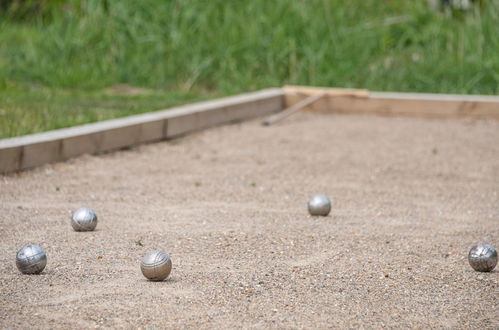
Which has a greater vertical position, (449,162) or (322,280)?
(322,280)

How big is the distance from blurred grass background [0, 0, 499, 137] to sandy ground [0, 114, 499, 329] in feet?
6.73

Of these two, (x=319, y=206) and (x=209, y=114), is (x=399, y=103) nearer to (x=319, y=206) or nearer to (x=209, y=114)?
(x=209, y=114)

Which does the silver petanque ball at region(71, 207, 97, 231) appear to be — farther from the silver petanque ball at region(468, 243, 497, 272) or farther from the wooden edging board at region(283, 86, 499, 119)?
the wooden edging board at region(283, 86, 499, 119)

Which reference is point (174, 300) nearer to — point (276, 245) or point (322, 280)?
point (322, 280)

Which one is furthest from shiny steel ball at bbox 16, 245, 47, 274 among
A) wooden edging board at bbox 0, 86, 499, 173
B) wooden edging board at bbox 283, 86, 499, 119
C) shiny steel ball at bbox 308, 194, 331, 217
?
wooden edging board at bbox 283, 86, 499, 119

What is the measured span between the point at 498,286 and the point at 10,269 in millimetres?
1962

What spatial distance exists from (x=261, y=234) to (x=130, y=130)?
2.63 meters

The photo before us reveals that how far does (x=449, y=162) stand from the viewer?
21.0ft

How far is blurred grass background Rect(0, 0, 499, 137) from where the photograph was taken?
29.5 feet

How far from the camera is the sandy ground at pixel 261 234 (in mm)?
3027

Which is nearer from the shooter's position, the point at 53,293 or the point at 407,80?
the point at 53,293

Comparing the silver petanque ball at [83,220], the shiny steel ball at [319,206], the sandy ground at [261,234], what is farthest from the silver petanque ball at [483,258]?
the silver petanque ball at [83,220]

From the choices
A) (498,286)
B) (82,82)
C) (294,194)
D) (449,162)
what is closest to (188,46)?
(82,82)

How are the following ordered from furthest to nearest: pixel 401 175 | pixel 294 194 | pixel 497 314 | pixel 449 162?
pixel 449 162 → pixel 401 175 → pixel 294 194 → pixel 497 314
